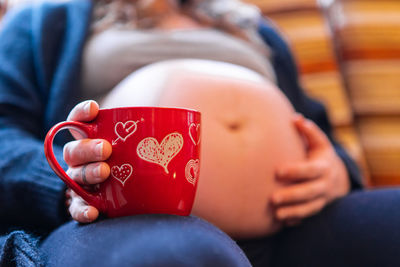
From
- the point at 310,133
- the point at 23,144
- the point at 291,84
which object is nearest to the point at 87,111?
the point at 23,144

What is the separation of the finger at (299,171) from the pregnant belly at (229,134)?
0.01m

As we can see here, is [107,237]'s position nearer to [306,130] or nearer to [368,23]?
[306,130]

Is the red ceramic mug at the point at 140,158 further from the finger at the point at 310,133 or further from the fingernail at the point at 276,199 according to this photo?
the finger at the point at 310,133

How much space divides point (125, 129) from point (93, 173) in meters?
0.05

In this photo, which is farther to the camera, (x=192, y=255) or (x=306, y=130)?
(x=306, y=130)

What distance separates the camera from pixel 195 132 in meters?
0.42

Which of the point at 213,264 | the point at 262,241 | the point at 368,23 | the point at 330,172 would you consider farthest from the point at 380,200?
the point at 368,23

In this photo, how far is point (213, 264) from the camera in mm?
335

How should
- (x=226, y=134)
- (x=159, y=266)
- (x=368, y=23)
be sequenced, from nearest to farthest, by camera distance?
(x=159, y=266) < (x=226, y=134) < (x=368, y=23)

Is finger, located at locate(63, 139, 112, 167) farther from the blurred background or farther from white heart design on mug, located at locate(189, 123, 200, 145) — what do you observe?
the blurred background

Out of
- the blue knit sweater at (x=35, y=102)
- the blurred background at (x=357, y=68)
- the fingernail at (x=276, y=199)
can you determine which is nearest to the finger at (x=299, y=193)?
the fingernail at (x=276, y=199)

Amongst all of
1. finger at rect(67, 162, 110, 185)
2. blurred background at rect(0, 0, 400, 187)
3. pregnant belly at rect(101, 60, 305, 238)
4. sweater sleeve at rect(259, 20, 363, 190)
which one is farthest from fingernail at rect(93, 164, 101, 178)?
blurred background at rect(0, 0, 400, 187)

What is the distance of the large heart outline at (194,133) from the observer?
415 mm

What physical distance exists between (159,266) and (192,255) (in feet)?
0.09
